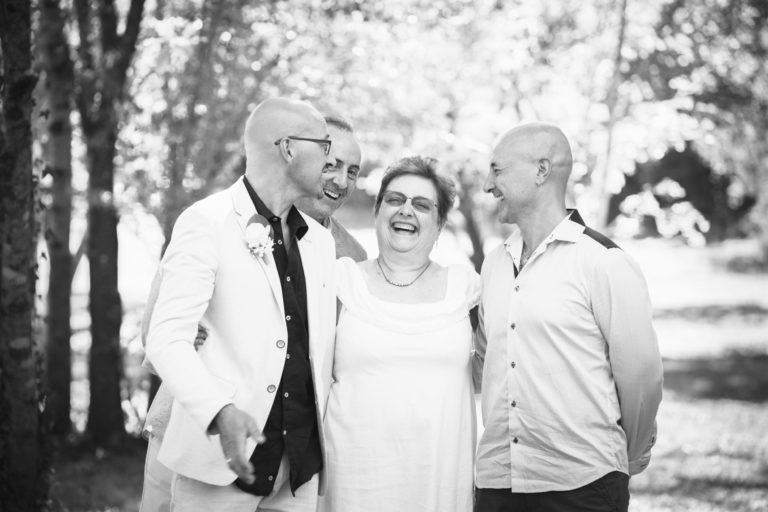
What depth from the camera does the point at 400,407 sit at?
3762mm

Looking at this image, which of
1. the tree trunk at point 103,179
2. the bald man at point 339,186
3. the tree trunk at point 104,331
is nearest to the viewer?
the bald man at point 339,186

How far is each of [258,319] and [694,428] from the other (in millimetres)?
9480

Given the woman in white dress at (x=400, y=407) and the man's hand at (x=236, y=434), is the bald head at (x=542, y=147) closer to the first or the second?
the woman in white dress at (x=400, y=407)

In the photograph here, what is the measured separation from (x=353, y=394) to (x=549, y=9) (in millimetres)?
6244

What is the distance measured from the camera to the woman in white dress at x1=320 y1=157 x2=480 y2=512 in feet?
12.3

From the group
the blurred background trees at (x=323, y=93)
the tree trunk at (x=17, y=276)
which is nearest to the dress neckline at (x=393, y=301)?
the tree trunk at (x=17, y=276)

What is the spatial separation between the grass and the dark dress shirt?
2698 mm

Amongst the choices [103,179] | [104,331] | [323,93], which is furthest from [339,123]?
[104,331]

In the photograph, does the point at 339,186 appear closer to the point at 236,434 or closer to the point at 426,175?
the point at 426,175

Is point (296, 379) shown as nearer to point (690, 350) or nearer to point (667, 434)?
point (667, 434)

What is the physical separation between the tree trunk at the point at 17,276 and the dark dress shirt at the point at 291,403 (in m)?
1.53

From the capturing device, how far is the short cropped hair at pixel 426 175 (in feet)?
13.7

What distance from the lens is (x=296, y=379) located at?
334 cm

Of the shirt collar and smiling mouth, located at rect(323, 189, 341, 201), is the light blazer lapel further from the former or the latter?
smiling mouth, located at rect(323, 189, 341, 201)
